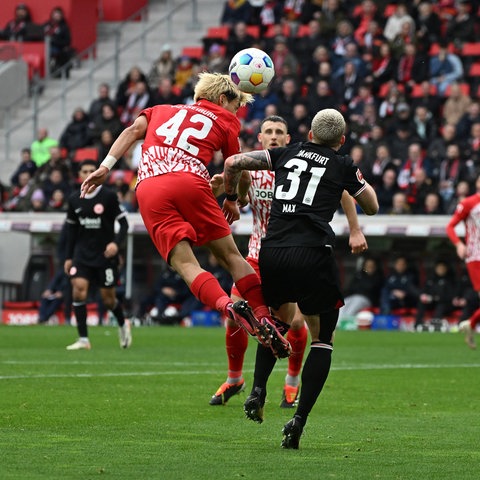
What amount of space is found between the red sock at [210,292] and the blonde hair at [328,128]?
1.26 m

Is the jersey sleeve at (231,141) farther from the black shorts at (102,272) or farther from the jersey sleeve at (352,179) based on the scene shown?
the black shorts at (102,272)

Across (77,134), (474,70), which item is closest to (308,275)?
(474,70)

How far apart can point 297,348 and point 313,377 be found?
9.85 feet

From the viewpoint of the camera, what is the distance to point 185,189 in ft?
29.7

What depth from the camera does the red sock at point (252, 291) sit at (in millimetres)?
8773

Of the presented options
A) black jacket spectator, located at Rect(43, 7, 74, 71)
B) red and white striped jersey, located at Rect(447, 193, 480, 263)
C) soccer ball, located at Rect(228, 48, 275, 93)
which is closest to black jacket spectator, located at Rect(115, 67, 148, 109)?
black jacket spectator, located at Rect(43, 7, 74, 71)

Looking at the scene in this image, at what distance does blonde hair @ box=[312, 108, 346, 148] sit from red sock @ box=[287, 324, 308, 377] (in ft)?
9.84

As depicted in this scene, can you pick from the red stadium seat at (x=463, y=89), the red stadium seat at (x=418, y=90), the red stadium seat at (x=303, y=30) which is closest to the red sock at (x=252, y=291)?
the red stadium seat at (x=463, y=89)

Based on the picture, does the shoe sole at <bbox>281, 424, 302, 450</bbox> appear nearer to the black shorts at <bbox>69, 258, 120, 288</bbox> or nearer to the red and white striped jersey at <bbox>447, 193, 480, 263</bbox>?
the black shorts at <bbox>69, 258, 120, 288</bbox>

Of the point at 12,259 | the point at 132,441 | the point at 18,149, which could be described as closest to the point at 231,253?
the point at 132,441

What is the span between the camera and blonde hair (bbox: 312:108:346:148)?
8.02 meters

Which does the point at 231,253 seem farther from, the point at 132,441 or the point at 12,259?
the point at 12,259

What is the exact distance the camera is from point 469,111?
24.8 metres

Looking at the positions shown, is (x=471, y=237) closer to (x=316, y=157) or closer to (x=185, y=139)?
(x=185, y=139)
